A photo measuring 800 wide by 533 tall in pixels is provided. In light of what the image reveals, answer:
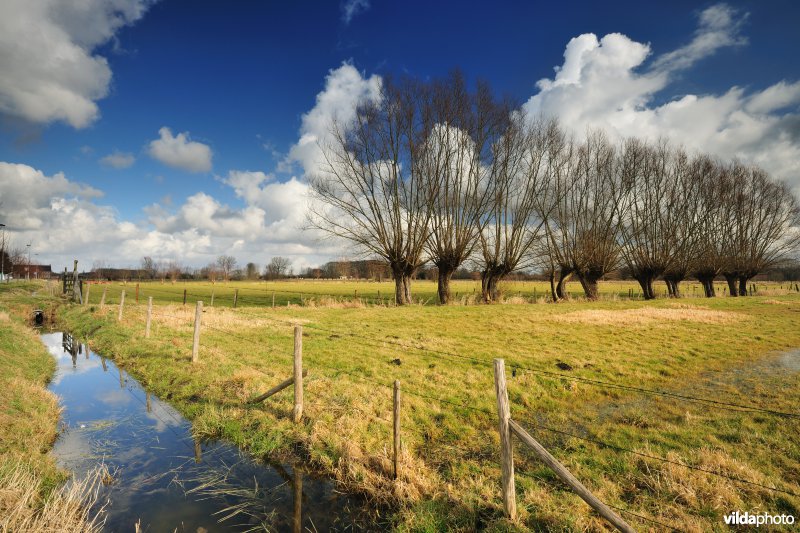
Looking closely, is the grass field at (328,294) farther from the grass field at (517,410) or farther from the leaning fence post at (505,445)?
the leaning fence post at (505,445)

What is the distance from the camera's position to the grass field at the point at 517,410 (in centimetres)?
513

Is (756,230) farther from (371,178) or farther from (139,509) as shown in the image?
(139,509)

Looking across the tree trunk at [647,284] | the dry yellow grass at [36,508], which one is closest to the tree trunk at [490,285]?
the tree trunk at [647,284]

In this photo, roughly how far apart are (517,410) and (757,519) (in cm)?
466

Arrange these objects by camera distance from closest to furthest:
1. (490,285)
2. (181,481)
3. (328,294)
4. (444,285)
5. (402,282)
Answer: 1. (181,481)
2. (402,282)
3. (444,285)
4. (490,285)
5. (328,294)

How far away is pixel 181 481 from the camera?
6.44 m

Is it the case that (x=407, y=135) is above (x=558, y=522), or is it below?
above

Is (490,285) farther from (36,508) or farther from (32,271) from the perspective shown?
(32,271)

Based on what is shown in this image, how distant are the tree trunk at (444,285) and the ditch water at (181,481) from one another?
74.6 ft

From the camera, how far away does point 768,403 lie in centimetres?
898

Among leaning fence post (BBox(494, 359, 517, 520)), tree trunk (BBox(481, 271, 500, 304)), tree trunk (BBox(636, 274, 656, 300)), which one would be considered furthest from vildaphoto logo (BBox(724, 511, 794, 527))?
tree trunk (BBox(636, 274, 656, 300))

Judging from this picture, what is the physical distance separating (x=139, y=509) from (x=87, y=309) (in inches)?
1078

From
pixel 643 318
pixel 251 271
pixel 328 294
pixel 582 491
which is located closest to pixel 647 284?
pixel 643 318

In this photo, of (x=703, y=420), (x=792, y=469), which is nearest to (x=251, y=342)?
(x=703, y=420)
